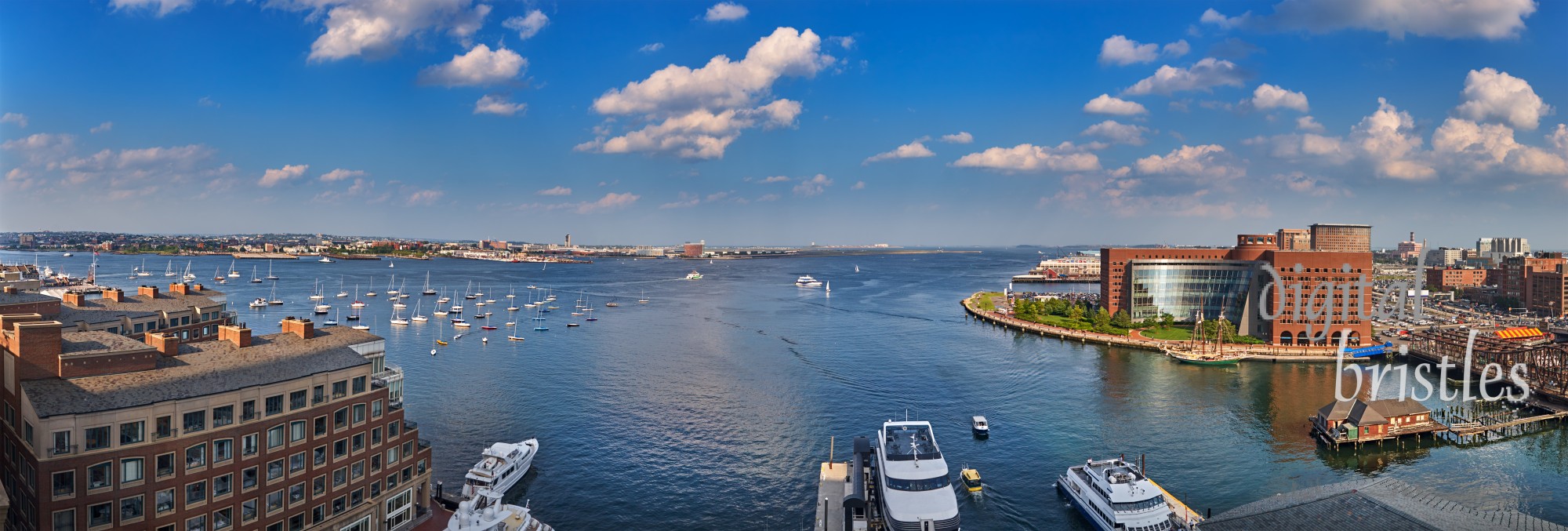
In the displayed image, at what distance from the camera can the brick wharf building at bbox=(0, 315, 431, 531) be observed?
2031 centimetres

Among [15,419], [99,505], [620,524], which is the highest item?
[15,419]

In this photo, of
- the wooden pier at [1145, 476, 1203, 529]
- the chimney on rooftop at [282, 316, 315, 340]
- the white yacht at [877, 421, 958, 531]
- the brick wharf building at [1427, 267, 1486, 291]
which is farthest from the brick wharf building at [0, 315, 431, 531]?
the brick wharf building at [1427, 267, 1486, 291]

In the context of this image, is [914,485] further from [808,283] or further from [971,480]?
[808,283]

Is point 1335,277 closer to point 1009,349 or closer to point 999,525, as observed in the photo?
point 1009,349

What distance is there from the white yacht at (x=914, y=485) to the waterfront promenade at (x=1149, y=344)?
51607 millimetres

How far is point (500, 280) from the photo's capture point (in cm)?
17738

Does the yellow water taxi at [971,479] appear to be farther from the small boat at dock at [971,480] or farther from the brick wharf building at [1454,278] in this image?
the brick wharf building at [1454,278]

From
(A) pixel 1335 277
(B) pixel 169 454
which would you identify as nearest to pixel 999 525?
(B) pixel 169 454

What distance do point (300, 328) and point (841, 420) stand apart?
30.4 meters

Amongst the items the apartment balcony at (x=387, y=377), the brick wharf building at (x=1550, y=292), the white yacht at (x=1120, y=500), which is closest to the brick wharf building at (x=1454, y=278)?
the brick wharf building at (x=1550, y=292)

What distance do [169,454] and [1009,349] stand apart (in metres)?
70.8

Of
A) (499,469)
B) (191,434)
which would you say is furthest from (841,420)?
(191,434)

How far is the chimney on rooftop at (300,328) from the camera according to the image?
28844 millimetres

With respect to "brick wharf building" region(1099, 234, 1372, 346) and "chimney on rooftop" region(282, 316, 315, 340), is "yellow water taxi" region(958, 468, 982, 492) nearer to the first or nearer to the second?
"chimney on rooftop" region(282, 316, 315, 340)
